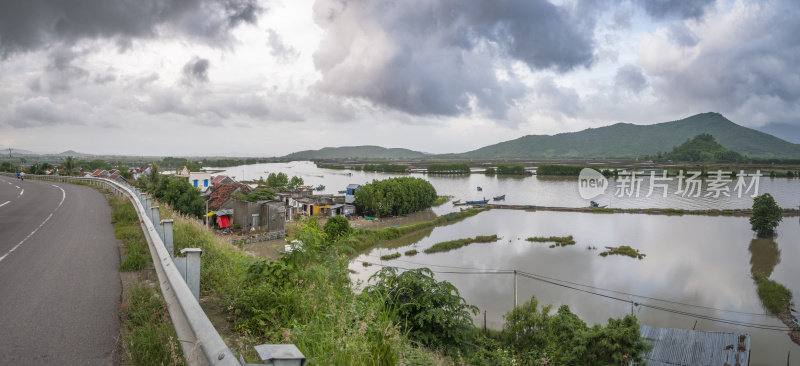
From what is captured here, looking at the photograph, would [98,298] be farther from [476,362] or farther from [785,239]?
[785,239]

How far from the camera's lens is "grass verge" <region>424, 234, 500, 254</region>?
2905 cm

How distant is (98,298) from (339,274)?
2564 mm

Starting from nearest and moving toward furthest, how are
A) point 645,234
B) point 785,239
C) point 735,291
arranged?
1. point 735,291
2. point 785,239
3. point 645,234

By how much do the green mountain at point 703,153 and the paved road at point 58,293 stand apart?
568ft

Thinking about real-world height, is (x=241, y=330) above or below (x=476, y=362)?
above

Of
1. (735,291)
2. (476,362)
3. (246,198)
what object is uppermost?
(246,198)

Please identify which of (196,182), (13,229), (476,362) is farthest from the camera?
(196,182)

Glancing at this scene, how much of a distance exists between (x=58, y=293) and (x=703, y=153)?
184076 mm

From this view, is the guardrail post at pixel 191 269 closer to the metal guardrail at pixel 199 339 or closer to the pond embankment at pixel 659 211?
the metal guardrail at pixel 199 339

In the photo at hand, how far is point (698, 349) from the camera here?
11977 mm

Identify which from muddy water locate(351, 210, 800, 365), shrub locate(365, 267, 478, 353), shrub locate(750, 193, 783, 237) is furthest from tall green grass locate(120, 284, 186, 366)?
shrub locate(750, 193, 783, 237)

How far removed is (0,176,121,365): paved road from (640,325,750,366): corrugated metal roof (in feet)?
45.3

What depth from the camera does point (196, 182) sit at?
4569 cm

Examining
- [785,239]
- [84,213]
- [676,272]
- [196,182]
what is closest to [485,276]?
[676,272]
